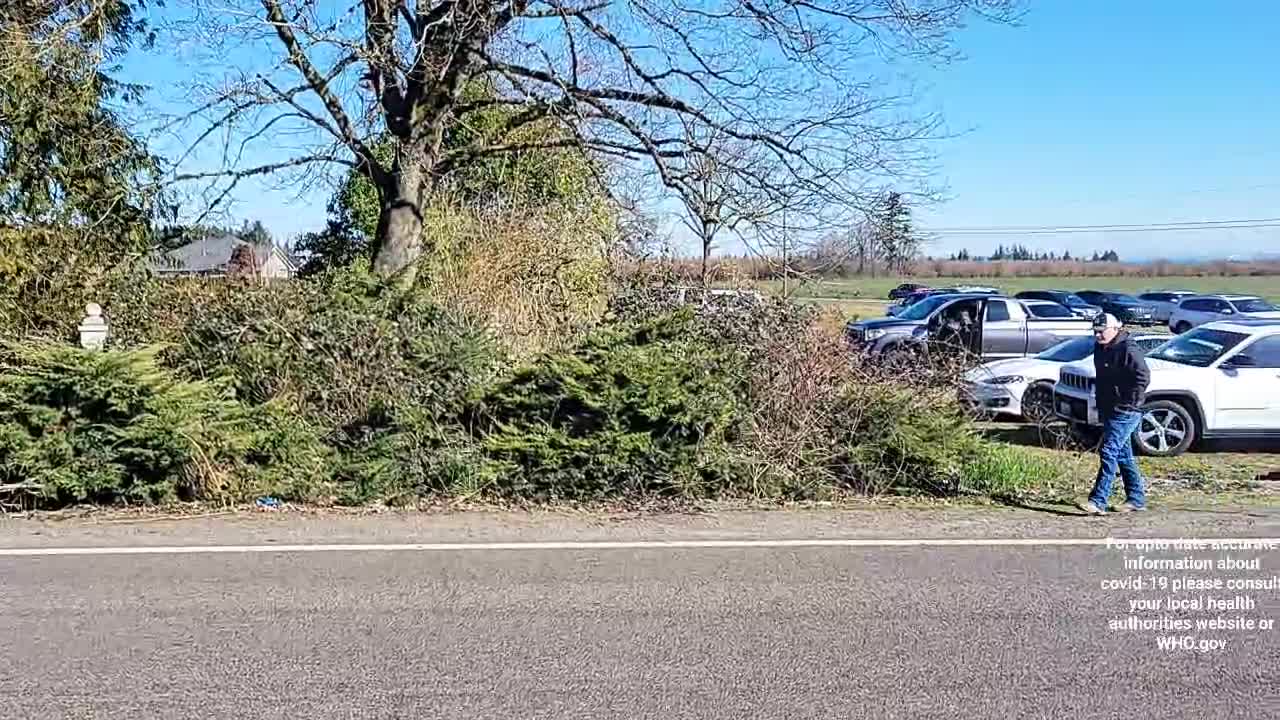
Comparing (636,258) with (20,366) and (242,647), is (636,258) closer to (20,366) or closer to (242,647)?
(20,366)

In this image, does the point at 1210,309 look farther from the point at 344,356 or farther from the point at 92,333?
the point at 92,333

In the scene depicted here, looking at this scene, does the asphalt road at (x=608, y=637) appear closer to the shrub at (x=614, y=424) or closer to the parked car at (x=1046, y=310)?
the shrub at (x=614, y=424)

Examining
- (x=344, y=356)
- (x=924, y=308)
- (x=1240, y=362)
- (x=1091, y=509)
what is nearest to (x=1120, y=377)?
(x=1091, y=509)

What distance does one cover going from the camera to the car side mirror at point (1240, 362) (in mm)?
12422

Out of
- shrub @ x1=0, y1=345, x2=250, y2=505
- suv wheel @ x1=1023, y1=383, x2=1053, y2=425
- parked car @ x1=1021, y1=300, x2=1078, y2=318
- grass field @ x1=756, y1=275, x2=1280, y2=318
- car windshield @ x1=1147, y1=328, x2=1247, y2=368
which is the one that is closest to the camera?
shrub @ x1=0, y1=345, x2=250, y2=505

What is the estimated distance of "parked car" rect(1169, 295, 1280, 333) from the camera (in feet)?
123

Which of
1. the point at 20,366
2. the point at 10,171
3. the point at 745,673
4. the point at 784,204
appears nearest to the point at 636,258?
the point at 784,204

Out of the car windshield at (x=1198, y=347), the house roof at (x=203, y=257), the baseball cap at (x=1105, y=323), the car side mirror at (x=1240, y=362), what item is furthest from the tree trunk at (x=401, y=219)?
the car side mirror at (x=1240, y=362)

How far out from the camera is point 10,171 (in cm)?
1359

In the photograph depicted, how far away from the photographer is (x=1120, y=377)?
27.9 feet

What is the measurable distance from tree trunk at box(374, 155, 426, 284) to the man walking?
28.2ft

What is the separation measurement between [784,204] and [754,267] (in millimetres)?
1838

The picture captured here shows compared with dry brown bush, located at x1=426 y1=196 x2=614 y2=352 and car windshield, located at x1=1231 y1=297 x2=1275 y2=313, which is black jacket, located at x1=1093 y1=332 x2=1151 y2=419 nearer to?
dry brown bush, located at x1=426 y1=196 x2=614 y2=352

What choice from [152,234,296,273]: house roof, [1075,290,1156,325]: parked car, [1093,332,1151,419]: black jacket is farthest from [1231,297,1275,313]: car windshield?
[1093,332,1151,419]: black jacket
